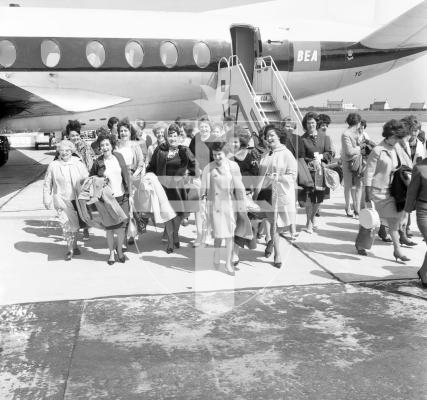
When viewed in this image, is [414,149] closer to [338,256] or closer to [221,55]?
[338,256]

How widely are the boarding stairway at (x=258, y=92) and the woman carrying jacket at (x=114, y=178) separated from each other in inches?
226

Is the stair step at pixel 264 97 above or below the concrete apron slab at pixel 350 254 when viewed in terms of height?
above

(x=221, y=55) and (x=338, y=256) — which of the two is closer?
(x=338, y=256)

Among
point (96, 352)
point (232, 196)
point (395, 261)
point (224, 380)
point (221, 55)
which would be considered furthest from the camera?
point (221, 55)

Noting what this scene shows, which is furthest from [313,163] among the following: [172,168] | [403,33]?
[403,33]

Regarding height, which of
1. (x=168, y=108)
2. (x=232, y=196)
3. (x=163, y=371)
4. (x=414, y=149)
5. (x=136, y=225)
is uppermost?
(x=168, y=108)

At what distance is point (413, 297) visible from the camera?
A: 213 inches

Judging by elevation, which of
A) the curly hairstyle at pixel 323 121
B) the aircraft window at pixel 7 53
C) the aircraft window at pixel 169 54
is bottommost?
the curly hairstyle at pixel 323 121

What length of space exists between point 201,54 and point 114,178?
321 inches

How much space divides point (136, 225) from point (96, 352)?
2921 mm

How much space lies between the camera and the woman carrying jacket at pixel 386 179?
6586 mm

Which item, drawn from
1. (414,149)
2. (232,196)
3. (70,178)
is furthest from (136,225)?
(414,149)

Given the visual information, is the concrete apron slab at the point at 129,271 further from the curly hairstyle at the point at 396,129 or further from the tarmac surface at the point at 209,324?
the curly hairstyle at the point at 396,129

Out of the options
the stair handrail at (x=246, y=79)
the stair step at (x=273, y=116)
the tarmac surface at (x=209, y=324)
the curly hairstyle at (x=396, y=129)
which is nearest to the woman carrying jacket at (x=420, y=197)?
the tarmac surface at (x=209, y=324)
